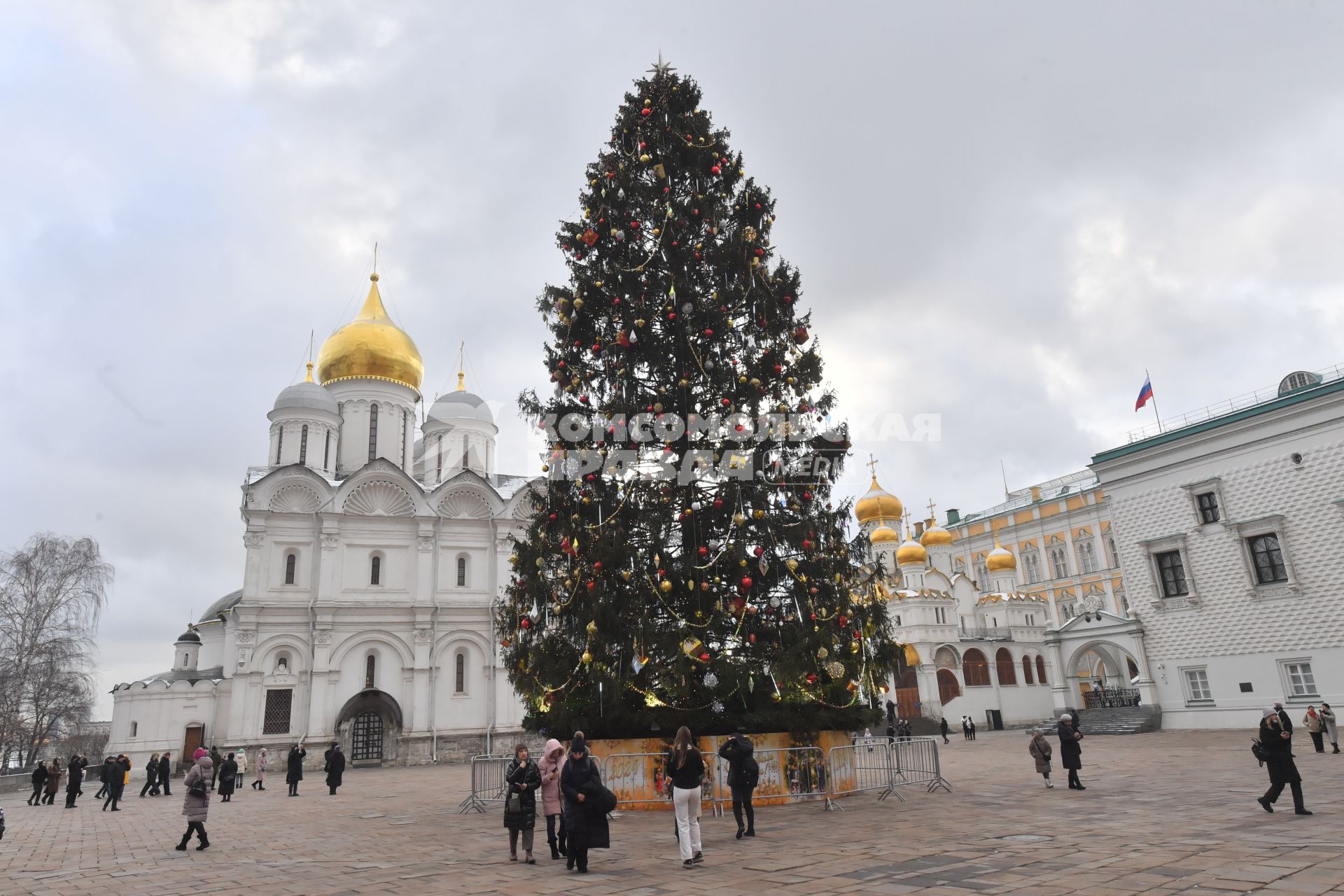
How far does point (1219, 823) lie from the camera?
8625 mm

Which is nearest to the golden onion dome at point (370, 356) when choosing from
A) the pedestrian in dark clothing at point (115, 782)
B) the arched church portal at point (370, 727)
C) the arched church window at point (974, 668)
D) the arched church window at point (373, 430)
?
the arched church window at point (373, 430)

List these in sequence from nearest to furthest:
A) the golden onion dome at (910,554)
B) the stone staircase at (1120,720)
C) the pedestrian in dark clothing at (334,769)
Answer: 1. the pedestrian in dark clothing at (334,769)
2. the stone staircase at (1120,720)
3. the golden onion dome at (910,554)

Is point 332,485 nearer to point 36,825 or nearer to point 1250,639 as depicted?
point 36,825

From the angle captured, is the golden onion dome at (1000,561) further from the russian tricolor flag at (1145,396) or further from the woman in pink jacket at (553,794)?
the woman in pink jacket at (553,794)

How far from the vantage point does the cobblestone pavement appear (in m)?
6.63

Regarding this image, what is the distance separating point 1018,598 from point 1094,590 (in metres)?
9.96

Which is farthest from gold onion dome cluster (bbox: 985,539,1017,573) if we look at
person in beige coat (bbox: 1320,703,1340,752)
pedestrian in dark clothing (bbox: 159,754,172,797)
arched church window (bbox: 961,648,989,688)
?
pedestrian in dark clothing (bbox: 159,754,172,797)

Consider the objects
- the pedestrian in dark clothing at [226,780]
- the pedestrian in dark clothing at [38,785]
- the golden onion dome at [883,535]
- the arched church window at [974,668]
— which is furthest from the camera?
the golden onion dome at [883,535]

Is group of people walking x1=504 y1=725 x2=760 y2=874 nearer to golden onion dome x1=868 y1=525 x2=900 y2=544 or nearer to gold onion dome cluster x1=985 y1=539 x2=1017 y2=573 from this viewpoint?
golden onion dome x1=868 y1=525 x2=900 y2=544

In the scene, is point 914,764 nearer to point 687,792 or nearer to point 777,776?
point 777,776

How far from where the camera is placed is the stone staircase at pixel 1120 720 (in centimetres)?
2600

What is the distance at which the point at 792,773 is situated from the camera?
12156 millimetres

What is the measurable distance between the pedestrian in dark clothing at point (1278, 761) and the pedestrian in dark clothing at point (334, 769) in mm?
17514

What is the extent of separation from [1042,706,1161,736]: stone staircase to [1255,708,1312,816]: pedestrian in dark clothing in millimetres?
16561
